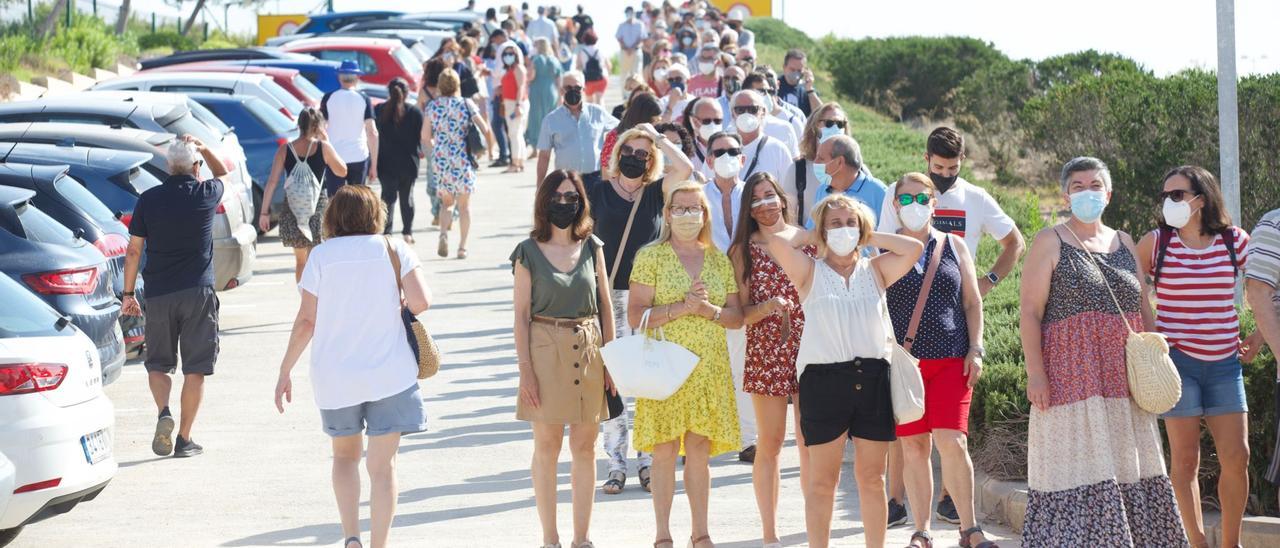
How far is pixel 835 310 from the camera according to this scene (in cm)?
727

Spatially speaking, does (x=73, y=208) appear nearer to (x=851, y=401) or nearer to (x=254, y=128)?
(x=851, y=401)

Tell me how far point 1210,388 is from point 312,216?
26.7 ft

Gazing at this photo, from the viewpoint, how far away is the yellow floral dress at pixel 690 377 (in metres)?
7.82

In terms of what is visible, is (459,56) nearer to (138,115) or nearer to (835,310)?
(138,115)

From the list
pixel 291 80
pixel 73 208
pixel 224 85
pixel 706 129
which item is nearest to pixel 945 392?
pixel 706 129

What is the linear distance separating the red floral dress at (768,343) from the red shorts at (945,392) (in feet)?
1.93

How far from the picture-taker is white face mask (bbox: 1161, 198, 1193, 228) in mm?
7562

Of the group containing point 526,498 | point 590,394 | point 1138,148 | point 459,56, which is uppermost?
point 459,56

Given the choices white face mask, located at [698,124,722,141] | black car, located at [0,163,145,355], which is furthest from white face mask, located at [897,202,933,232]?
black car, located at [0,163,145,355]

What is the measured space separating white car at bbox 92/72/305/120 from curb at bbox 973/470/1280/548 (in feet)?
42.1

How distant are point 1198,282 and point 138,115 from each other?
10.7 meters

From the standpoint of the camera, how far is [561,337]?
7766mm

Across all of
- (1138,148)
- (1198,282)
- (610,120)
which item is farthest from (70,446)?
(1138,148)

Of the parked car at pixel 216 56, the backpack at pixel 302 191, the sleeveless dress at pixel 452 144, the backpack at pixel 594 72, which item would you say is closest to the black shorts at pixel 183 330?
the backpack at pixel 302 191
